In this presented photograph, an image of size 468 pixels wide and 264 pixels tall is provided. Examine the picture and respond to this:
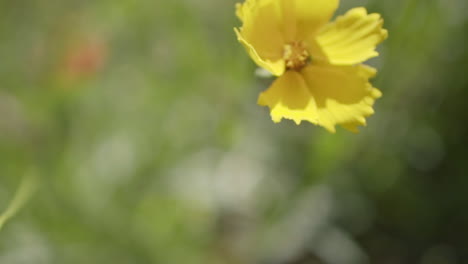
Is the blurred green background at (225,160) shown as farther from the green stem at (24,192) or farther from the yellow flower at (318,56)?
the yellow flower at (318,56)

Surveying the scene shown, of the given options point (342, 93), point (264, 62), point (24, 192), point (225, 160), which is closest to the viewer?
point (264, 62)

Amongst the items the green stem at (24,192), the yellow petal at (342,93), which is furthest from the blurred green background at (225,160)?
the yellow petal at (342,93)

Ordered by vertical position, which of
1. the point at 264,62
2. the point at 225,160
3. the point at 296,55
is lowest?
the point at 264,62

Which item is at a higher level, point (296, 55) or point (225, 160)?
point (225, 160)

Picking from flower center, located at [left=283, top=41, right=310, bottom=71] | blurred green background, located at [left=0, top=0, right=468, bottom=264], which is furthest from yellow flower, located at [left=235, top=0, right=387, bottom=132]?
blurred green background, located at [left=0, top=0, right=468, bottom=264]

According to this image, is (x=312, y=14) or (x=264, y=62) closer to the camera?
(x=264, y=62)

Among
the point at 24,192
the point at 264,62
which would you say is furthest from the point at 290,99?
the point at 24,192

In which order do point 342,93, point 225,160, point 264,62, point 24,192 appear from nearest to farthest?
point 264,62 < point 342,93 < point 24,192 < point 225,160

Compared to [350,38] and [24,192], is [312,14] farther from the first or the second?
[24,192]
